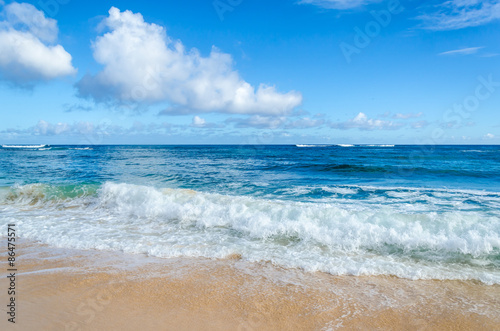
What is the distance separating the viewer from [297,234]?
6.68 m

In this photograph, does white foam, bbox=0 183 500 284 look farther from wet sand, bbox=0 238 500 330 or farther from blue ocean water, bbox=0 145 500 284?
wet sand, bbox=0 238 500 330

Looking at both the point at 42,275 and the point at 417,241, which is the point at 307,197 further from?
the point at 42,275

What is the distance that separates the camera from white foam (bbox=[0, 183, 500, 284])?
5203 millimetres

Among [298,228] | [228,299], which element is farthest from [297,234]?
[228,299]

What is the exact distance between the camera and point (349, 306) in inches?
150

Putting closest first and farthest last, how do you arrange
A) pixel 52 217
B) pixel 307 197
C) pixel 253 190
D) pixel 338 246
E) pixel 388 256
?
pixel 388 256 → pixel 338 246 → pixel 52 217 → pixel 307 197 → pixel 253 190

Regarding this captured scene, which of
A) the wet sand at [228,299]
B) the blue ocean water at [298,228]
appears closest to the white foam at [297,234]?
the blue ocean water at [298,228]

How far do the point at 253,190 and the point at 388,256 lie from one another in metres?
7.57

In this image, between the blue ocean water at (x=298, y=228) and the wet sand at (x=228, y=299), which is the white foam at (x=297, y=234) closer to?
the blue ocean water at (x=298, y=228)

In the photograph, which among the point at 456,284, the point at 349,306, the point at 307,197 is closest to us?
the point at 349,306

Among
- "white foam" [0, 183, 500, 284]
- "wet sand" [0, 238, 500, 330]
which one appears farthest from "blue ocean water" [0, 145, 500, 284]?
"wet sand" [0, 238, 500, 330]

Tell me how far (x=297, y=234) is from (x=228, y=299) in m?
3.06

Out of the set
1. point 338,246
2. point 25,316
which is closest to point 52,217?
point 25,316

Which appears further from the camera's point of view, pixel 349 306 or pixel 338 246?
pixel 338 246
